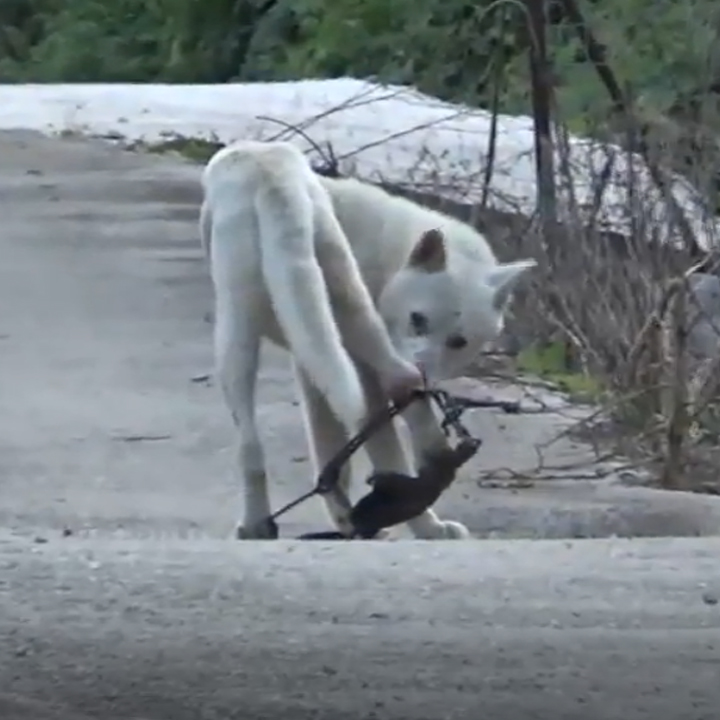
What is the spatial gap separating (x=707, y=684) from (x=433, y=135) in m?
11.7

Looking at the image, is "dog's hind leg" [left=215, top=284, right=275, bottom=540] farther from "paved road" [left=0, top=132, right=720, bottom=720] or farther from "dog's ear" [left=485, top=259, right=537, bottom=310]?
"dog's ear" [left=485, top=259, right=537, bottom=310]

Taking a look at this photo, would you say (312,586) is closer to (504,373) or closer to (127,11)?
(504,373)

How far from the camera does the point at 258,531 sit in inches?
272

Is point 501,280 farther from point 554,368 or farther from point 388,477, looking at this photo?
point 554,368

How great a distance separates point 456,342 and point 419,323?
0.15m

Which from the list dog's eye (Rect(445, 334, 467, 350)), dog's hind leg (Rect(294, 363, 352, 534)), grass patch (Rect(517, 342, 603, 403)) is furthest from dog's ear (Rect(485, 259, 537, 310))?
grass patch (Rect(517, 342, 603, 403))

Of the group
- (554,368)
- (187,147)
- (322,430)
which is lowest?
(187,147)

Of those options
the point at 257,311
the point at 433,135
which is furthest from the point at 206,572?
the point at 433,135

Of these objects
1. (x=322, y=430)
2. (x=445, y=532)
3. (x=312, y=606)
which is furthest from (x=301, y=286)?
(x=312, y=606)

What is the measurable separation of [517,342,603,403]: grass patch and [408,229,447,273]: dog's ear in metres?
2.91

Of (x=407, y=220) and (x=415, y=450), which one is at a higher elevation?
(x=407, y=220)

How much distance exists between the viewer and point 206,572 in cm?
544

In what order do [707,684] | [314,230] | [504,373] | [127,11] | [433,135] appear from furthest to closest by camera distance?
1. [127,11]
2. [433,135]
3. [504,373]
4. [314,230]
5. [707,684]

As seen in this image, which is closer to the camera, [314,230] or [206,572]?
[206,572]
